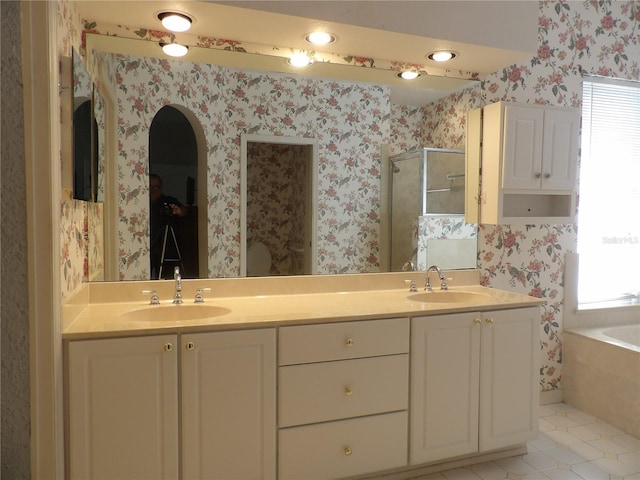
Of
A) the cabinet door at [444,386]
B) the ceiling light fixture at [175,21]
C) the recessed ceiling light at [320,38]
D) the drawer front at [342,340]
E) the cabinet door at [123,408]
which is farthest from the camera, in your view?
the recessed ceiling light at [320,38]

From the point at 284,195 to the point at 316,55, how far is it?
740 mm

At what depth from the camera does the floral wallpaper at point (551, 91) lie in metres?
2.84

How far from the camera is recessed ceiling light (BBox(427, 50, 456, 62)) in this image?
7.89 feet

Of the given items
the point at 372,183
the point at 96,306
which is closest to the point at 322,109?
the point at 372,183

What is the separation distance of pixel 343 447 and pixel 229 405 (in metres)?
0.53

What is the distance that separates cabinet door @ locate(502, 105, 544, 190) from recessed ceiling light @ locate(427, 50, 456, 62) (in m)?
0.41

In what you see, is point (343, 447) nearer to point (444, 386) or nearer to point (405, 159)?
point (444, 386)

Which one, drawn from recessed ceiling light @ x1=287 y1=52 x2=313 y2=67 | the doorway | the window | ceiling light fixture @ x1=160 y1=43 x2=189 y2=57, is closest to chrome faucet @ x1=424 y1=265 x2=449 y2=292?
the doorway

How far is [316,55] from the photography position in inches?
94.7

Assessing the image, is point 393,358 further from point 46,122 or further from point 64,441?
point 46,122

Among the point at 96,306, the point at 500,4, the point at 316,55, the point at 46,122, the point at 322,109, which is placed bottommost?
the point at 96,306

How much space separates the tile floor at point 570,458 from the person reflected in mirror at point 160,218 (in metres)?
1.58

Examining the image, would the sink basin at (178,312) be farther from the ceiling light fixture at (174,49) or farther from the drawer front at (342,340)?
the ceiling light fixture at (174,49)

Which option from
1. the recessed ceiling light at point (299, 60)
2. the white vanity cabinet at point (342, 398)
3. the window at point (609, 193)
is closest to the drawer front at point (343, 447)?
the white vanity cabinet at point (342, 398)
